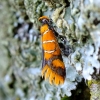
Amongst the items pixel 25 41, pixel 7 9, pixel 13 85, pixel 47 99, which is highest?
pixel 7 9

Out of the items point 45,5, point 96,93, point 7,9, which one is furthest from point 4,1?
point 96,93

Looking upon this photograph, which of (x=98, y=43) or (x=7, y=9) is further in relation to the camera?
(x=7, y=9)

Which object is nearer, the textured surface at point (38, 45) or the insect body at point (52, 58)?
the textured surface at point (38, 45)

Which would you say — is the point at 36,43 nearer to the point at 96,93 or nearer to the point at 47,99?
the point at 47,99

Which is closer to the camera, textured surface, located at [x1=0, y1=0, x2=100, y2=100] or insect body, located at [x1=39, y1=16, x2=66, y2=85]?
textured surface, located at [x1=0, y1=0, x2=100, y2=100]

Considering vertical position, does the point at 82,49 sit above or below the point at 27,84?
above

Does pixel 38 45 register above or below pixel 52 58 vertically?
below

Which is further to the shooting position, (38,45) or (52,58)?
(38,45)

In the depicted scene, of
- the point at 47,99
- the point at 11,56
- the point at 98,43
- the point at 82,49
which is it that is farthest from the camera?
the point at 11,56
